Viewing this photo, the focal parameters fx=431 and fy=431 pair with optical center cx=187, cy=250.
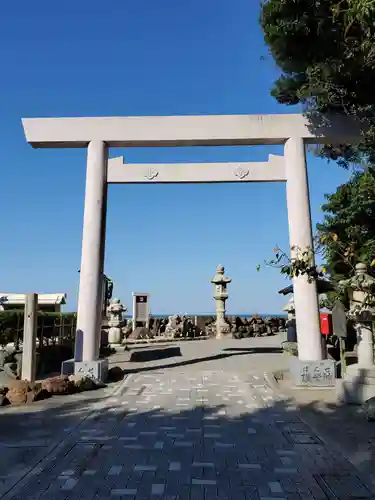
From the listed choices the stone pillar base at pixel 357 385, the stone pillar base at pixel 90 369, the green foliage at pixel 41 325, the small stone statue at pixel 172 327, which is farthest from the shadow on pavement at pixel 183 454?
the small stone statue at pixel 172 327

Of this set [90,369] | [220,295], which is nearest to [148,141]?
[90,369]

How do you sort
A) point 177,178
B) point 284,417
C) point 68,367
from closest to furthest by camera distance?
1. point 284,417
2. point 68,367
3. point 177,178

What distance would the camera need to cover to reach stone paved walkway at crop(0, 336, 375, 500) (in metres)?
3.45

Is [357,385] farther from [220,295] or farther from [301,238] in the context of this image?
[220,295]

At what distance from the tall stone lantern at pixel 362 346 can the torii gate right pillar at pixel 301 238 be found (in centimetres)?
148

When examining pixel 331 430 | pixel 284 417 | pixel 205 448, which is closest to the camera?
pixel 205 448

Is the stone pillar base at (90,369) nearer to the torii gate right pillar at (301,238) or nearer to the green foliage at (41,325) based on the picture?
the green foliage at (41,325)

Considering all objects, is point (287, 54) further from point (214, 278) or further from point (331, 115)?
point (214, 278)

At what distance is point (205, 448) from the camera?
4547 mm

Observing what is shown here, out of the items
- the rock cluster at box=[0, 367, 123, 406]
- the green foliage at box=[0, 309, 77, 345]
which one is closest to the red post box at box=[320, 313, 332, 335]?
the rock cluster at box=[0, 367, 123, 406]

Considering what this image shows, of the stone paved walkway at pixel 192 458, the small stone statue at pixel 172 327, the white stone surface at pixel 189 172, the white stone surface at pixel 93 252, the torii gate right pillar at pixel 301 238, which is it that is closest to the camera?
the stone paved walkway at pixel 192 458

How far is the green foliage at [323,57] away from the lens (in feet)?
22.8

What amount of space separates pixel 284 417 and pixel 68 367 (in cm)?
A: 448

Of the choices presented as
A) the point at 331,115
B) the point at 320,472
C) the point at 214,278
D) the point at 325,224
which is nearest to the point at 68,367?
the point at 320,472
